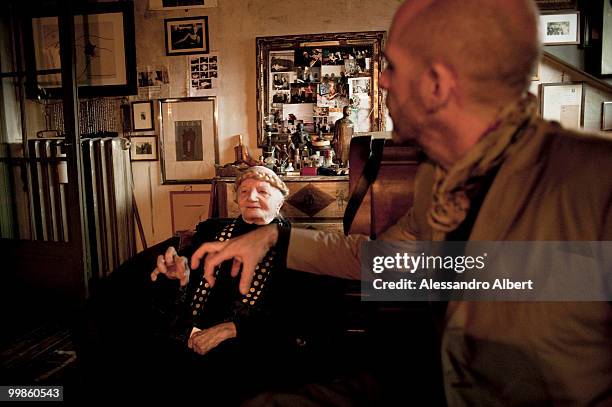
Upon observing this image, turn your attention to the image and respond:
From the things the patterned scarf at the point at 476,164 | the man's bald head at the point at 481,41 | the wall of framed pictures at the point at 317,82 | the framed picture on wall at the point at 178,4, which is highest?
the framed picture on wall at the point at 178,4

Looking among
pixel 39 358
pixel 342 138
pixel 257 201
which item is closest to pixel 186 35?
pixel 342 138

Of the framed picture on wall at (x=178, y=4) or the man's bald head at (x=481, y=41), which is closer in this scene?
the man's bald head at (x=481, y=41)

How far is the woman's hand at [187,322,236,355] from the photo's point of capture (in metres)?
1.96

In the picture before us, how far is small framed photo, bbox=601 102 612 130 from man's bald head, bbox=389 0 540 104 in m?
4.37

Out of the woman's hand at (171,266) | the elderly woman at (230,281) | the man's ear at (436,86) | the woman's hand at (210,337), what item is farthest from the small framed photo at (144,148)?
the man's ear at (436,86)

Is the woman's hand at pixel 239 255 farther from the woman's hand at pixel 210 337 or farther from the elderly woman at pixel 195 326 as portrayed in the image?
the woman's hand at pixel 210 337

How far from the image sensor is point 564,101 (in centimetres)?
443

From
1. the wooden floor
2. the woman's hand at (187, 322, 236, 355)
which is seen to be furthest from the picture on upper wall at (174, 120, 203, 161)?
the woman's hand at (187, 322, 236, 355)

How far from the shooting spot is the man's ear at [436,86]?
35.9 inches

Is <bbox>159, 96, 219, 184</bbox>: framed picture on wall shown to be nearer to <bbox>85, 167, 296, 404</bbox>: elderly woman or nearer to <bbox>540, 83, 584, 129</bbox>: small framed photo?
<bbox>85, 167, 296, 404</bbox>: elderly woman

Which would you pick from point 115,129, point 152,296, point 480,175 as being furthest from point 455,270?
point 115,129

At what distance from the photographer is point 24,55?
4363mm

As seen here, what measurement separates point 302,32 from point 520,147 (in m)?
4.02

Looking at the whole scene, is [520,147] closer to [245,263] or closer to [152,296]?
[245,263]
